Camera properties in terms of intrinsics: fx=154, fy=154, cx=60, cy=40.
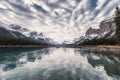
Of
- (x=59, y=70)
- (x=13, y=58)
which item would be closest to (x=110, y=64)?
(x=59, y=70)

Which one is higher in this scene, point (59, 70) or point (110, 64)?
point (110, 64)

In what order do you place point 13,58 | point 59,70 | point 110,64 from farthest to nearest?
1. point 13,58
2. point 110,64
3. point 59,70

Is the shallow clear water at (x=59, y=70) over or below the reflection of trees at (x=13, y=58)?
below

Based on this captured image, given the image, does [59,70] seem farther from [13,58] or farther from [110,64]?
[13,58]

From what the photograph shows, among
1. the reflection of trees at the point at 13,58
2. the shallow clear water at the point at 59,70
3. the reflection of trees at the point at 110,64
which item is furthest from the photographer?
the reflection of trees at the point at 13,58

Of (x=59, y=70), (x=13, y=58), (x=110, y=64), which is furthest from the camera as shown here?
(x=13, y=58)

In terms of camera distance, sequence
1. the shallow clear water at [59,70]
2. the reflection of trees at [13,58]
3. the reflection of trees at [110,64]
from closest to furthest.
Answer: the shallow clear water at [59,70]
the reflection of trees at [110,64]
the reflection of trees at [13,58]

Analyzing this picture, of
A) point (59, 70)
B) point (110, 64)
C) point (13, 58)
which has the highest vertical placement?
point (13, 58)

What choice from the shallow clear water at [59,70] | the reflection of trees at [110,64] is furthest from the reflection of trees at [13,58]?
the reflection of trees at [110,64]

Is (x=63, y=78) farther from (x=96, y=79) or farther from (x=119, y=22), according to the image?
(x=119, y=22)

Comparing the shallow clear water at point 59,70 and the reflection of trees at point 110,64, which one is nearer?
the shallow clear water at point 59,70

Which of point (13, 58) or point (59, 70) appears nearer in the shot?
point (59, 70)

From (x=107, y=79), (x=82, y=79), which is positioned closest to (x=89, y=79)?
(x=82, y=79)

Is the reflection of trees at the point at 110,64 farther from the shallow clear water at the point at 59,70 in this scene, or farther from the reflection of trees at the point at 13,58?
the reflection of trees at the point at 13,58
